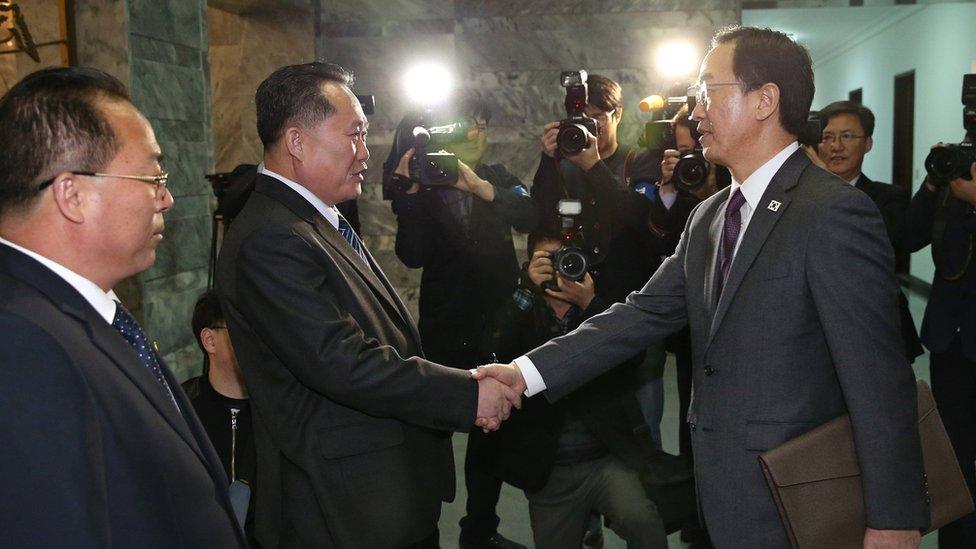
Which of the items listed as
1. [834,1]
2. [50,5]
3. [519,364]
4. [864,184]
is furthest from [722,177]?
[834,1]

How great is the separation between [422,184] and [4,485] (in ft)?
9.09

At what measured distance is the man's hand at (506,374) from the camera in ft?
7.35

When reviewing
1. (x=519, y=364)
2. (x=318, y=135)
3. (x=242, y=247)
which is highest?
(x=318, y=135)

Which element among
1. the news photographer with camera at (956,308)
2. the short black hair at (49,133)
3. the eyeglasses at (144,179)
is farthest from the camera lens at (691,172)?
the short black hair at (49,133)

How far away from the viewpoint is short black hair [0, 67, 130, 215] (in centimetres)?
117

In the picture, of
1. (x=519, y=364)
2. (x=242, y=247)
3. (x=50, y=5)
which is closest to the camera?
(x=242, y=247)

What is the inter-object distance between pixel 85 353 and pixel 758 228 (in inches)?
49.4

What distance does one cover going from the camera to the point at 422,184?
370cm

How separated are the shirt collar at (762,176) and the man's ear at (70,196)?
1.27 meters

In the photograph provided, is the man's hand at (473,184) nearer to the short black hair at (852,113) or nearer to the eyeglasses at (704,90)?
the short black hair at (852,113)

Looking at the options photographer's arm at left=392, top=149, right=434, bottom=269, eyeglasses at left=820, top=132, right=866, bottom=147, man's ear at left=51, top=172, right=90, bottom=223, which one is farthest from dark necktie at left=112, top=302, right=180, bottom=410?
eyeglasses at left=820, top=132, right=866, bottom=147

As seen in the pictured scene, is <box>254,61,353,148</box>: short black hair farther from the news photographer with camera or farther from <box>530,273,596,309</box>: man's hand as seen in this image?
the news photographer with camera

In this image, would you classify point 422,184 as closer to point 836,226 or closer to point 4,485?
point 836,226

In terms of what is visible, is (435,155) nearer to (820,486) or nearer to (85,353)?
(820,486)
